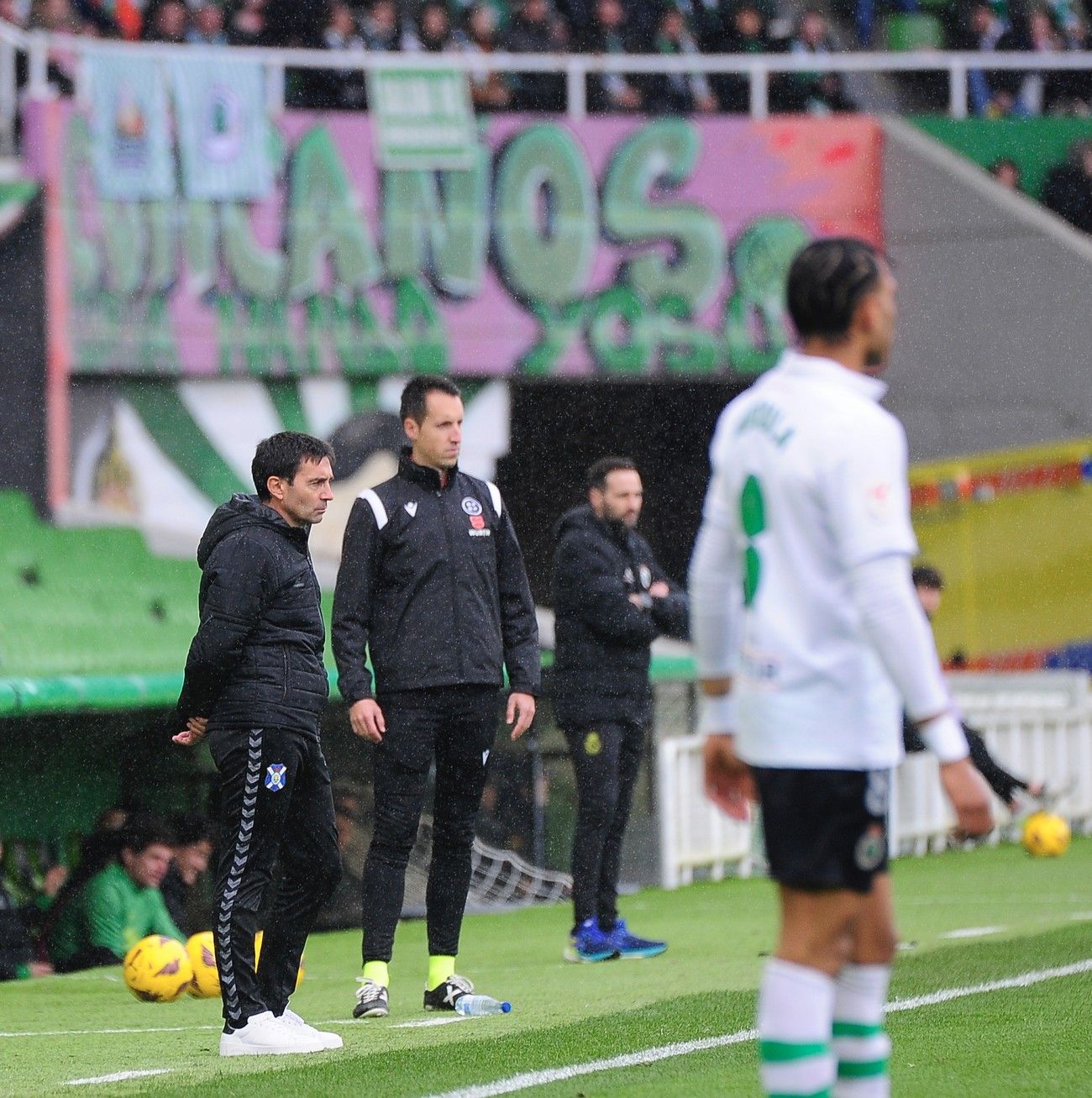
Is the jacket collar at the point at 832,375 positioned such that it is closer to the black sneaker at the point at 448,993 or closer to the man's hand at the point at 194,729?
the man's hand at the point at 194,729

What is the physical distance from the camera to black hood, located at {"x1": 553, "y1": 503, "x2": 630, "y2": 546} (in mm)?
9430

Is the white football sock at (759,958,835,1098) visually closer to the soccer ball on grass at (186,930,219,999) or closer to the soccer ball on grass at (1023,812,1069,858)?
the soccer ball on grass at (186,930,219,999)

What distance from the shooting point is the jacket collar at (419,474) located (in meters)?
7.50

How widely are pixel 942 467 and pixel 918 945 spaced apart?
37.2 feet

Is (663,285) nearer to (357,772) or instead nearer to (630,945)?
(357,772)

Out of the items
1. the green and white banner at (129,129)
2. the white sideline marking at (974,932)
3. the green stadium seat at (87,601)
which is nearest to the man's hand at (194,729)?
the white sideline marking at (974,932)

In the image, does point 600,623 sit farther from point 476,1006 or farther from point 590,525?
point 476,1006

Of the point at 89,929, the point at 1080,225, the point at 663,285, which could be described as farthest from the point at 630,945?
the point at 1080,225

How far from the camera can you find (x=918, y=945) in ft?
30.9

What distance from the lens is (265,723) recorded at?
Result: 6.42 m

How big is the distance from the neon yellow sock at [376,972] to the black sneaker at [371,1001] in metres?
0.01

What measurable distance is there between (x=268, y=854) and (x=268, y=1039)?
1.74 ft

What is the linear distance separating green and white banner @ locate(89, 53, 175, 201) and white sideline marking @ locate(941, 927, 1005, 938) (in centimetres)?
1063

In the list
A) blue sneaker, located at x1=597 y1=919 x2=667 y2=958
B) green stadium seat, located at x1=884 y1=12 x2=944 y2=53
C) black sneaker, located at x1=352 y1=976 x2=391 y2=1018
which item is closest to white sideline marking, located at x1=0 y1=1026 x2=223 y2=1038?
black sneaker, located at x1=352 y1=976 x2=391 y2=1018
